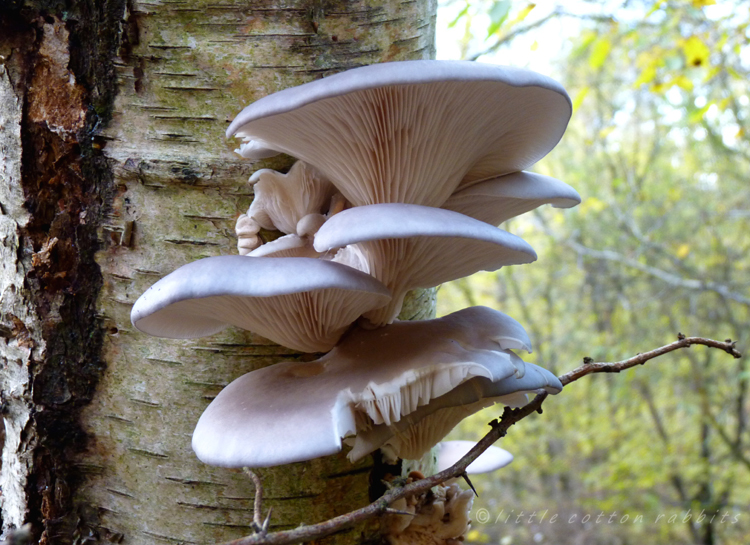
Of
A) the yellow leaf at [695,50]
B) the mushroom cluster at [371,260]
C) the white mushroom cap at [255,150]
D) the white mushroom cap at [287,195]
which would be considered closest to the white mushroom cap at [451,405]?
the mushroom cluster at [371,260]

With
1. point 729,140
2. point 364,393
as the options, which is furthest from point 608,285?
point 364,393

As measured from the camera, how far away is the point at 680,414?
8.71 m

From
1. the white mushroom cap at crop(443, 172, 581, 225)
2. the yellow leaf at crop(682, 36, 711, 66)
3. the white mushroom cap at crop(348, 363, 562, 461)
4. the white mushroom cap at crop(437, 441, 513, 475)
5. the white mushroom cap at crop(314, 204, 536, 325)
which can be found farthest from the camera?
the yellow leaf at crop(682, 36, 711, 66)

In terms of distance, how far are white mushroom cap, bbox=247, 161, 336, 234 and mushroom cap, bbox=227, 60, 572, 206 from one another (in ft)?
0.20

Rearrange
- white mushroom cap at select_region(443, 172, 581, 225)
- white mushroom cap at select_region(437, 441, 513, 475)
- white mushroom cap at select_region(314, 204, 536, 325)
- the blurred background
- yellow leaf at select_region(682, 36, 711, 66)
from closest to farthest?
white mushroom cap at select_region(314, 204, 536, 325)
white mushroom cap at select_region(443, 172, 581, 225)
white mushroom cap at select_region(437, 441, 513, 475)
yellow leaf at select_region(682, 36, 711, 66)
the blurred background

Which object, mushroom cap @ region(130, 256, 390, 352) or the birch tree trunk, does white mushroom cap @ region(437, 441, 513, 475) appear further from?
mushroom cap @ region(130, 256, 390, 352)

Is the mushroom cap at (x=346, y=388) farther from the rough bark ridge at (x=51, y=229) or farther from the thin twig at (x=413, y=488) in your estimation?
the rough bark ridge at (x=51, y=229)

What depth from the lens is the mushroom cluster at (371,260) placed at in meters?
0.97

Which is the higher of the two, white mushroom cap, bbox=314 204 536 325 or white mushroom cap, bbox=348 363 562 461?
white mushroom cap, bbox=314 204 536 325

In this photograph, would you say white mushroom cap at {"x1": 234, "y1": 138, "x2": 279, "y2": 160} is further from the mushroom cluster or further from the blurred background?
the blurred background

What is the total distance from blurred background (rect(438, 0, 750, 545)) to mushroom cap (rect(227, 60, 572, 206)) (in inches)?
225

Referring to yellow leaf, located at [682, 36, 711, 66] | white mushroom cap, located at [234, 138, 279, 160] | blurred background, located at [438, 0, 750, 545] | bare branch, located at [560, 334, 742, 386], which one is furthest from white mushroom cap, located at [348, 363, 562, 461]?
blurred background, located at [438, 0, 750, 545]

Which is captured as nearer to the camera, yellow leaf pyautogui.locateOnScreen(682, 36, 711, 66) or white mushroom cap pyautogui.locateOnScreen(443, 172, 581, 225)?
white mushroom cap pyautogui.locateOnScreen(443, 172, 581, 225)

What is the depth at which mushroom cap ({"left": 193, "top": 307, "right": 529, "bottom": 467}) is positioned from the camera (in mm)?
1009
